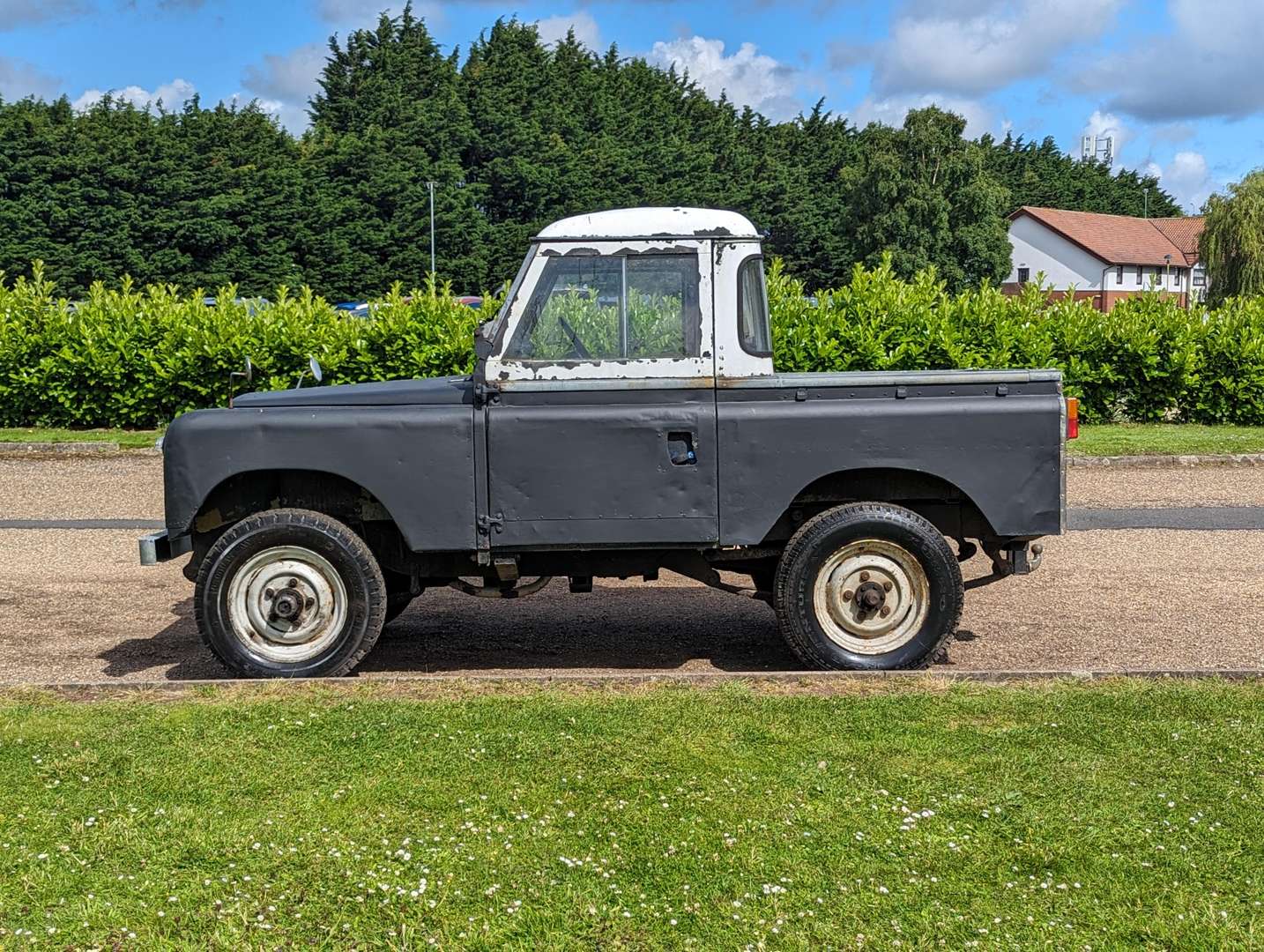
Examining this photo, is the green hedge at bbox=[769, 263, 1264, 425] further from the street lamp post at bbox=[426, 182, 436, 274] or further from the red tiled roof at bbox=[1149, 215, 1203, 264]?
the red tiled roof at bbox=[1149, 215, 1203, 264]

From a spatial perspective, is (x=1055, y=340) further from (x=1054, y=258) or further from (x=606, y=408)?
(x=1054, y=258)

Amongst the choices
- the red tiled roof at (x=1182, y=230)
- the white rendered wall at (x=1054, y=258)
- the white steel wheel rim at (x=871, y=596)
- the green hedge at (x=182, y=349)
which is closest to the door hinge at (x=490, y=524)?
the white steel wheel rim at (x=871, y=596)

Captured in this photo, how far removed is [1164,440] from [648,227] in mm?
11881

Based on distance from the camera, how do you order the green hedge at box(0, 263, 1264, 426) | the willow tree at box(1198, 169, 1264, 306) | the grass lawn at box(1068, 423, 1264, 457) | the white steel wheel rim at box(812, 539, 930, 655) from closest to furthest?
the white steel wheel rim at box(812, 539, 930, 655) < the grass lawn at box(1068, 423, 1264, 457) < the green hedge at box(0, 263, 1264, 426) < the willow tree at box(1198, 169, 1264, 306)

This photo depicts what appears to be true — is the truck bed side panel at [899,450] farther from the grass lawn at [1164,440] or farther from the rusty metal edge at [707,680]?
the grass lawn at [1164,440]

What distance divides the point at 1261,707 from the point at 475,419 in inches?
144

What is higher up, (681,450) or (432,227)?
(432,227)

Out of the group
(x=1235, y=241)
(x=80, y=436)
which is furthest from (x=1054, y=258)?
(x=80, y=436)

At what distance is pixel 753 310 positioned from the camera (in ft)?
22.8

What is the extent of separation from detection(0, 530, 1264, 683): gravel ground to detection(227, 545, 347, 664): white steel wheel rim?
0.64 metres

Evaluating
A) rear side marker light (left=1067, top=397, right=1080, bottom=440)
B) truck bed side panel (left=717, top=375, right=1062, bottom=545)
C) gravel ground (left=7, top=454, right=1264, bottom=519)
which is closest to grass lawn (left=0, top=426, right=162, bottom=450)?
gravel ground (left=7, top=454, right=1264, bottom=519)

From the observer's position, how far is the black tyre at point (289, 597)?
265 inches

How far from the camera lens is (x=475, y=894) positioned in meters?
4.25

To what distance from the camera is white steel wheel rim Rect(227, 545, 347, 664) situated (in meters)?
6.79
